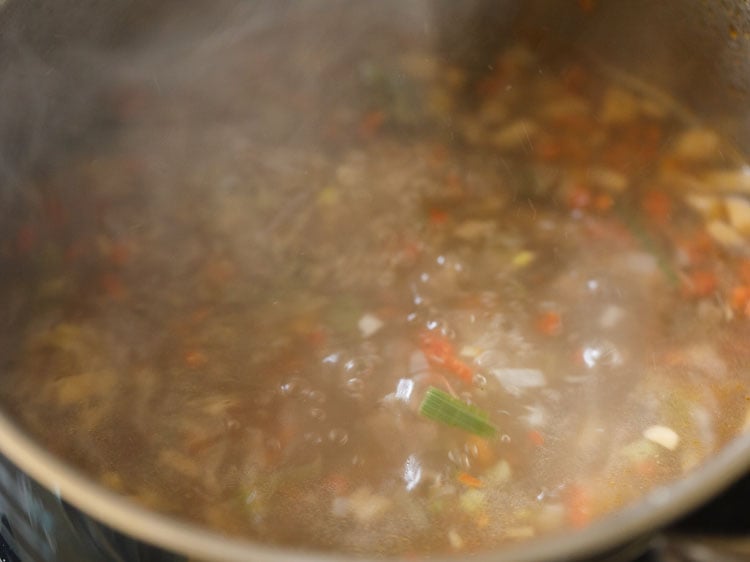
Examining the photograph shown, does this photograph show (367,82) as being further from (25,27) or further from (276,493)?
(276,493)

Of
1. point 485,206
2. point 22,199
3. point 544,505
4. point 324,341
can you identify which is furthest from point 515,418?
point 22,199

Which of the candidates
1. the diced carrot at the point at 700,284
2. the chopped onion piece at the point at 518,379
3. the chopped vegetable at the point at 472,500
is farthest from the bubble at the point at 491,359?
the diced carrot at the point at 700,284

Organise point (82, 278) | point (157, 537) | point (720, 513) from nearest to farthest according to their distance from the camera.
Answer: point (157, 537), point (720, 513), point (82, 278)

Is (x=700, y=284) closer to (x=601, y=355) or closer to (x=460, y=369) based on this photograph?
(x=601, y=355)

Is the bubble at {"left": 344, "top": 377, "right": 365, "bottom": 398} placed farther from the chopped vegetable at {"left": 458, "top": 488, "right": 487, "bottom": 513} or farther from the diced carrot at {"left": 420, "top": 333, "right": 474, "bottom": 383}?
the chopped vegetable at {"left": 458, "top": 488, "right": 487, "bottom": 513}

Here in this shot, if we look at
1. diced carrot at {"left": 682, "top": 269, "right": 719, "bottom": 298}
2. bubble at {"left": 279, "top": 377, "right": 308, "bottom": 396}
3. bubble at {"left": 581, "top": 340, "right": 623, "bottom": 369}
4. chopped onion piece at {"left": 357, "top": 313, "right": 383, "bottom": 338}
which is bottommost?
bubble at {"left": 279, "top": 377, "right": 308, "bottom": 396}

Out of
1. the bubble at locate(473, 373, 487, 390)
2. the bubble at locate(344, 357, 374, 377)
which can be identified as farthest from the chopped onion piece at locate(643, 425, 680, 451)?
the bubble at locate(344, 357, 374, 377)
